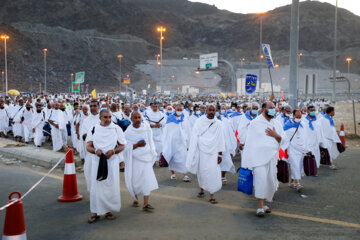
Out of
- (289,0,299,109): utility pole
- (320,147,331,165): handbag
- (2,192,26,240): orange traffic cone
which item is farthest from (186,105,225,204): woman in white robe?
(289,0,299,109): utility pole

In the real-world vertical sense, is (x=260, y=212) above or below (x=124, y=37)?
below

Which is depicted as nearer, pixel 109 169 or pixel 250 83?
pixel 109 169

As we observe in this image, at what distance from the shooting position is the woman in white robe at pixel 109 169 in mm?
5129

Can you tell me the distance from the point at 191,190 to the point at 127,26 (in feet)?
465

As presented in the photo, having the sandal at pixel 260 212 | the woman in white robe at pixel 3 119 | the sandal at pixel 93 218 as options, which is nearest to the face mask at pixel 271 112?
the sandal at pixel 260 212

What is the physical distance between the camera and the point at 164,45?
14975 cm

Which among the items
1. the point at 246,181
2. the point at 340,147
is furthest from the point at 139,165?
the point at 340,147

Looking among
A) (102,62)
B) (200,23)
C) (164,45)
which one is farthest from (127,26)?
(102,62)

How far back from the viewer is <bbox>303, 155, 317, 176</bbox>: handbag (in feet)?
23.6

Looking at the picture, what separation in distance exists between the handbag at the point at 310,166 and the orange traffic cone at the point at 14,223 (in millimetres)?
5608

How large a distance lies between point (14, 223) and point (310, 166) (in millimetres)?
5730

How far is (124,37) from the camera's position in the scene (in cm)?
12369

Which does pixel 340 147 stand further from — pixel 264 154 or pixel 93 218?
pixel 93 218

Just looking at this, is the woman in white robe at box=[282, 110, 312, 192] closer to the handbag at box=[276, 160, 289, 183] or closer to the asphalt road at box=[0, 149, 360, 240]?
the asphalt road at box=[0, 149, 360, 240]
